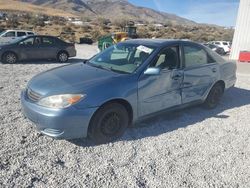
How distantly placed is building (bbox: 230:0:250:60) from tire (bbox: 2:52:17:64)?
44.2 feet

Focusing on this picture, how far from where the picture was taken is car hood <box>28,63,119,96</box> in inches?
147

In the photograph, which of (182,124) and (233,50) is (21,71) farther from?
(233,50)

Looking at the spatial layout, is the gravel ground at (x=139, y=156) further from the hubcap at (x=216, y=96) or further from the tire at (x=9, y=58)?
the tire at (x=9, y=58)

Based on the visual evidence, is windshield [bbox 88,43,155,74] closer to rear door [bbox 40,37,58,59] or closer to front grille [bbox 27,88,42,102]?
front grille [bbox 27,88,42,102]

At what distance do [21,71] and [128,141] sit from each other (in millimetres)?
6861

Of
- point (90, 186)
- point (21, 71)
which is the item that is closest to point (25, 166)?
point (90, 186)

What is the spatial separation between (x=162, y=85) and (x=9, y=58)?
30.0 ft

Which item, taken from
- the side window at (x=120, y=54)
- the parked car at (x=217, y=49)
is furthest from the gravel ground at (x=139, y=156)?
the parked car at (x=217, y=49)

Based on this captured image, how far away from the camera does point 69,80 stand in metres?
3.98

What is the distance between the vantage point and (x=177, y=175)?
3355 mm

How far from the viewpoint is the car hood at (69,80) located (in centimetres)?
373

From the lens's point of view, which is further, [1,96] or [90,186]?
[1,96]

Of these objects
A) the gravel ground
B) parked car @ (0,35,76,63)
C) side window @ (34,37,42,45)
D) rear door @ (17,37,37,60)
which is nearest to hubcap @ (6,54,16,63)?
parked car @ (0,35,76,63)

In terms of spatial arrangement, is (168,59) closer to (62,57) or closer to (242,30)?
(62,57)
